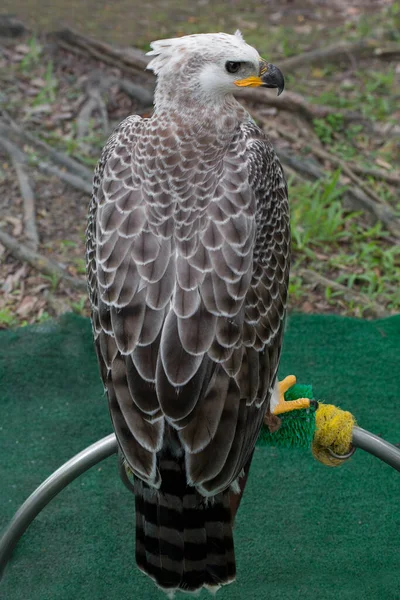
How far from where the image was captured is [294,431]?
2.82 m

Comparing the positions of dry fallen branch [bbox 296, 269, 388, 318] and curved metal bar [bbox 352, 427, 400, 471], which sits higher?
curved metal bar [bbox 352, 427, 400, 471]

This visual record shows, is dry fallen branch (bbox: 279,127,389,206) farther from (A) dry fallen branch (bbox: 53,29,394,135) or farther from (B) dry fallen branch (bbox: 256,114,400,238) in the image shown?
(A) dry fallen branch (bbox: 53,29,394,135)

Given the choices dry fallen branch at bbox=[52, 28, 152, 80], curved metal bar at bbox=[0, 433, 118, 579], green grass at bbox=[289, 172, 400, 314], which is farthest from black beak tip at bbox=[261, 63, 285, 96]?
dry fallen branch at bbox=[52, 28, 152, 80]

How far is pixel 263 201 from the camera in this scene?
279 centimetres

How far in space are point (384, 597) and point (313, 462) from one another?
88cm

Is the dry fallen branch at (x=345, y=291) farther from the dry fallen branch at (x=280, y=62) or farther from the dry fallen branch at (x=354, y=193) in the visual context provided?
the dry fallen branch at (x=280, y=62)

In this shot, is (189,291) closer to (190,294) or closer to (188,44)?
(190,294)

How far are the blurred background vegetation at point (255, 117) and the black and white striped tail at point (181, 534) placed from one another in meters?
3.01

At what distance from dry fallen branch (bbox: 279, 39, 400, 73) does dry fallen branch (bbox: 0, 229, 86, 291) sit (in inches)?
149

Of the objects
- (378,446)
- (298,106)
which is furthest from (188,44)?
(298,106)

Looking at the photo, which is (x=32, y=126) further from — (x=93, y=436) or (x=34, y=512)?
(x=34, y=512)

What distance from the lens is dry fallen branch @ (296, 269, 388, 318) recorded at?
531 cm

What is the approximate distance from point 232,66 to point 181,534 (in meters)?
1.64

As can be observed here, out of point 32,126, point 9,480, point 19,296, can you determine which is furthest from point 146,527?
point 32,126
